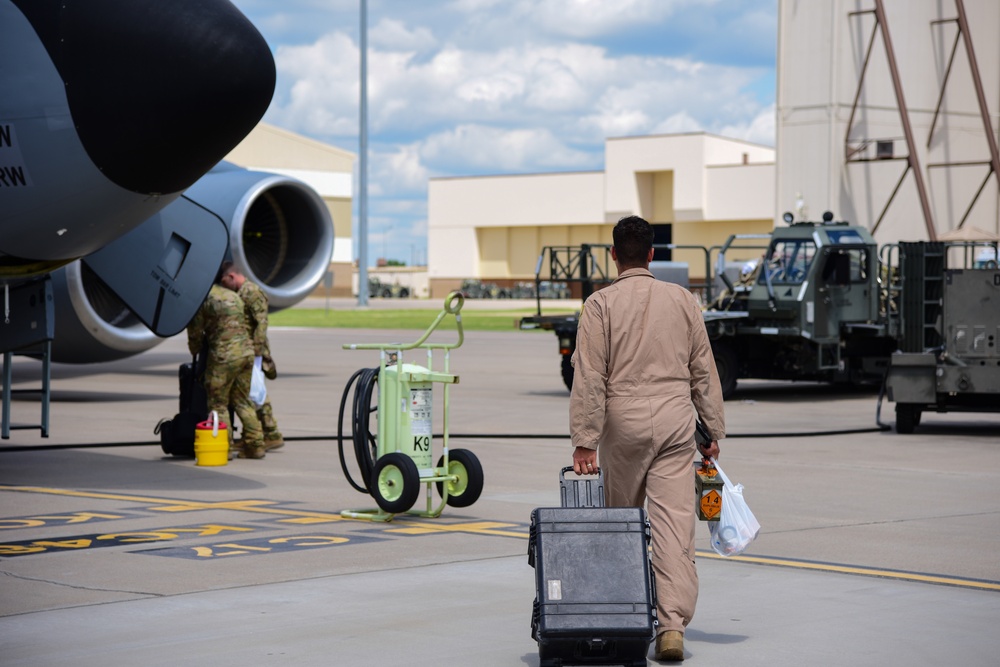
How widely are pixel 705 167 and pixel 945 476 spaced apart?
214 feet

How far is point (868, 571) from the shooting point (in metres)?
8.10

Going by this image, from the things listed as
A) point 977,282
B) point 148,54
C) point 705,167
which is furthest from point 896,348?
point 705,167

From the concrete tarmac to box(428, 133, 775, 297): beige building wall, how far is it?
60.3m

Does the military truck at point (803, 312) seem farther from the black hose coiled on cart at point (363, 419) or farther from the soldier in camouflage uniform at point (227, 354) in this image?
the black hose coiled on cart at point (363, 419)

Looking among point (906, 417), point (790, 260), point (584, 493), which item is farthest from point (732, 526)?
point (790, 260)

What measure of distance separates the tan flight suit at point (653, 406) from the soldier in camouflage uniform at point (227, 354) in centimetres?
727

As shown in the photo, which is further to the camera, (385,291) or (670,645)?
(385,291)

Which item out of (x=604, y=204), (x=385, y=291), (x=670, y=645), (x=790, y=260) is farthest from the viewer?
(x=385, y=291)

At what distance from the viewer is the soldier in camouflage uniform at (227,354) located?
13000 millimetres

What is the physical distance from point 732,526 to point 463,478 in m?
Result: 3.94

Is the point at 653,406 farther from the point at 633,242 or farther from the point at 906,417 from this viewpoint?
the point at 906,417

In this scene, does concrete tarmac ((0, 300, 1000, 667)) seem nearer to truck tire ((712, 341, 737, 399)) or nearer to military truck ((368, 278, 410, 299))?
truck tire ((712, 341, 737, 399))

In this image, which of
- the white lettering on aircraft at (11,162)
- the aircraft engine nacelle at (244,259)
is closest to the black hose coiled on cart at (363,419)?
the white lettering on aircraft at (11,162)

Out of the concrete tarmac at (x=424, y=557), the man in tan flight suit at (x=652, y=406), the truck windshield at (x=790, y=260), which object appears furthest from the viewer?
the truck windshield at (x=790, y=260)
